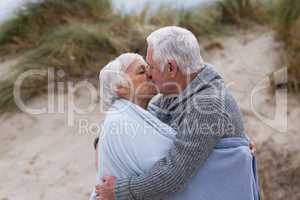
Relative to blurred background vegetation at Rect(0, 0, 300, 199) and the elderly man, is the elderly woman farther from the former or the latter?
Result: blurred background vegetation at Rect(0, 0, 300, 199)

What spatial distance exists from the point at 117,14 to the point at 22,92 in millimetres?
1377

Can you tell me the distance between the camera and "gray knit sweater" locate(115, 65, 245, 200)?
293 centimetres

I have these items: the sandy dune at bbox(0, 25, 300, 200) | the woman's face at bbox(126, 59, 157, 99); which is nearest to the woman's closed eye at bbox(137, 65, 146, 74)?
the woman's face at bbox(126, 59, 157, 99)

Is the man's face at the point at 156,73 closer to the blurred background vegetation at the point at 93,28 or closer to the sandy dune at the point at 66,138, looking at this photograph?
the sandy dune at the point at 66,138

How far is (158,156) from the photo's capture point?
2.99 meters

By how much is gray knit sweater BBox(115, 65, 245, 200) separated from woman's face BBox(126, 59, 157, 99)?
0.47ft

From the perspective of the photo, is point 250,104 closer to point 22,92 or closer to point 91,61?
point 91,61

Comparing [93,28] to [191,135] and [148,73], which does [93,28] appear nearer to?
[148,73]

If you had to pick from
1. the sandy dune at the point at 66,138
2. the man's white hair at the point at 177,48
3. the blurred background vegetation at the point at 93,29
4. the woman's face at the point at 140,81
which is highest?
the blurred background vegetation at the point at 93,29

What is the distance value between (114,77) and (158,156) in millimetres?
409

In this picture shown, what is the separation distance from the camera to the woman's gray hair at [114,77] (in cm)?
312

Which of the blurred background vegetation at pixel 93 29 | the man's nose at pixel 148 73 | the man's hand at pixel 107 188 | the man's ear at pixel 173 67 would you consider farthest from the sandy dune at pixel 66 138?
the man's ear at pixel 173 67

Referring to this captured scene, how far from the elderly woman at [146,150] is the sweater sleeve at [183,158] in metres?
0.05

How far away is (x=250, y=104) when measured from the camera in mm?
6289
